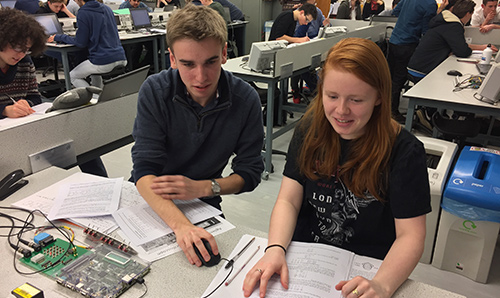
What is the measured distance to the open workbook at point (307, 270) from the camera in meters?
0.84

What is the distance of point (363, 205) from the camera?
3.54ft

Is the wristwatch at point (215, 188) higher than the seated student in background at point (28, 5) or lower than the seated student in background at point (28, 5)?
lower

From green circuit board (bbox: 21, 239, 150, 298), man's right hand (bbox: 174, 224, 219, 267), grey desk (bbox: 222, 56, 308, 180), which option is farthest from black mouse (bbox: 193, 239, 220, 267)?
grey desk (bbox: 222, 56, 308, 180)

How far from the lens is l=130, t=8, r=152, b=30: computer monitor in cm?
559

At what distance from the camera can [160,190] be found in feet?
3.71

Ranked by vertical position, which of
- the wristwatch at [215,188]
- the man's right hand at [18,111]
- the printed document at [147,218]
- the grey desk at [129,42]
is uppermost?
the man's right hand at [18,111]

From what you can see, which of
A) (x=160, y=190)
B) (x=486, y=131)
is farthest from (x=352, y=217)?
(x=486, y=131)

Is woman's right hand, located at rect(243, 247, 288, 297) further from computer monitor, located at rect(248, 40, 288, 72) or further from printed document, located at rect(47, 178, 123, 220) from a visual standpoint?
computer monitor, located at rect(248, 40, 288, 72)

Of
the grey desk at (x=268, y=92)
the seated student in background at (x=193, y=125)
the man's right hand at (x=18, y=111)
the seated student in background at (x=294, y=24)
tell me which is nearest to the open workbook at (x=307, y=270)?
the seated student in background at (x=193, y=125)

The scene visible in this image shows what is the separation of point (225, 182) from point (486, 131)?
2.94 meters

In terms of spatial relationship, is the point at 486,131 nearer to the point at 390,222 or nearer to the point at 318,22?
the point at 318,22

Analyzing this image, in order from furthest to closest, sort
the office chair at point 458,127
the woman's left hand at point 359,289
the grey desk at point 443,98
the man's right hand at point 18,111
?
the office chair at point 458,127
the grey desk at point 443,98
the man's right hand at point 18,111
the woman's left hand at point 359,289

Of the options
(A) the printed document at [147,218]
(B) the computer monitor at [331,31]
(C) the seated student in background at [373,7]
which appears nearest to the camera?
(A) the printed document at [147,218]

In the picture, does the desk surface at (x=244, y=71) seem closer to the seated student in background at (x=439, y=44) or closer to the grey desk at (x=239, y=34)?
the seated student in background at (x=439, y=44)
